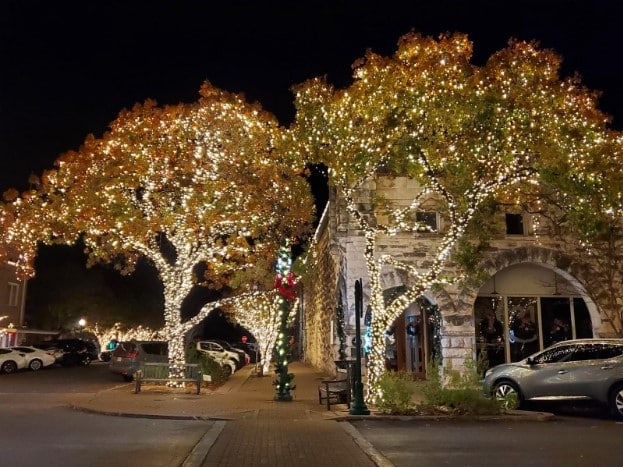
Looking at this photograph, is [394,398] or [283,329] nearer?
[394,398]

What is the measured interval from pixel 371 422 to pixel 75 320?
40749 mm

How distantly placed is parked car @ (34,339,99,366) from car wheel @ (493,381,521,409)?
26375 millimetres

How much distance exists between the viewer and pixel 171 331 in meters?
19.9

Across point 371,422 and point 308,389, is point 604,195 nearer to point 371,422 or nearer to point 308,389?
point 371,422

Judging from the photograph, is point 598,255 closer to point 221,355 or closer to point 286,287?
point 286,287

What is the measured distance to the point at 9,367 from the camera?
29250mm

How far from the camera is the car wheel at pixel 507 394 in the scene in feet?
46.6

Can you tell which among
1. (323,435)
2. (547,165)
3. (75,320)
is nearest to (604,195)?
(547,165)

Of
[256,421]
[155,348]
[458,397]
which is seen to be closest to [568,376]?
[458,397]

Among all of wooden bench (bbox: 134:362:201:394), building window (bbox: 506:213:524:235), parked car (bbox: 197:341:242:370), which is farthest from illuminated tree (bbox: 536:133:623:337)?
parked car (bbox: 197:341:242:370)

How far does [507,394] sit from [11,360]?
23502 millimetres

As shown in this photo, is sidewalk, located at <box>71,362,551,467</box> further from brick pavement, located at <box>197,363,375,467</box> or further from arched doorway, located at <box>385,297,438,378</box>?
arched doorway, located at <box>385,297,438,378</box>

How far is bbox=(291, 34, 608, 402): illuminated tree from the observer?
582 inches

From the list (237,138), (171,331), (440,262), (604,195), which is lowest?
(171,331)
